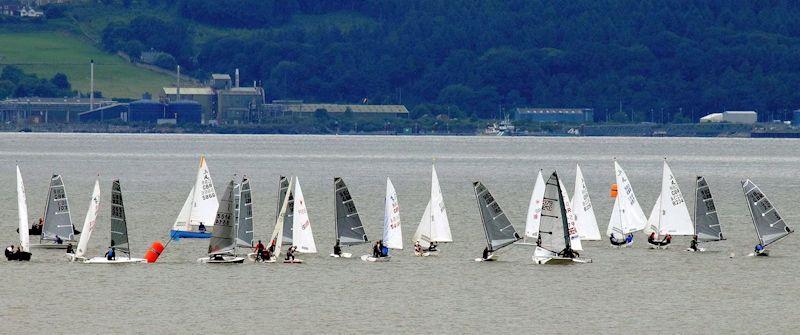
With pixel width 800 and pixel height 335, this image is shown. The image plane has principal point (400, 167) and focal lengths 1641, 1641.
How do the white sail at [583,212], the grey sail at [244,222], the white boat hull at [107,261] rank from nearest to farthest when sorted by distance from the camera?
the white boat hull at [107,261] → the grey sail at [244,222] → the white sail at [583,212]

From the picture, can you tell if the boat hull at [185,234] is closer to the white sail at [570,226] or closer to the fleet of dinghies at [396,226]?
the fleet of dinghies at [396,226]

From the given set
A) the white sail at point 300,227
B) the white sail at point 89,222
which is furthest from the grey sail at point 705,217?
the white sail at point 89,222

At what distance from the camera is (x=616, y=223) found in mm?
97500

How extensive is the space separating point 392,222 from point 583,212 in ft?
50.0

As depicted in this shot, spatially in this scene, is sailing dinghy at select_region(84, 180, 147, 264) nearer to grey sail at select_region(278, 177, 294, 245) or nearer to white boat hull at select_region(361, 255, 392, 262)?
grey sail at select_region(278, 177, 294, 245)

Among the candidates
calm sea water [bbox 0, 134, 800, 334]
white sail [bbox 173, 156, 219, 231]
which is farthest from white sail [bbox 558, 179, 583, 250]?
white sail [bbox 173, 156, 219, 231]

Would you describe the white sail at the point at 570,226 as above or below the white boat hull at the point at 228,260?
above

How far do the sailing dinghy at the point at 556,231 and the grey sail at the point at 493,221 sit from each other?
171 cm

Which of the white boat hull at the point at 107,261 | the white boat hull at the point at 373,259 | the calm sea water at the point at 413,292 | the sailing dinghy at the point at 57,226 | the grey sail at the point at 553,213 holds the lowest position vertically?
the calm sea water at the point at 413,292

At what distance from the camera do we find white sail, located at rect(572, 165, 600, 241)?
94.9m

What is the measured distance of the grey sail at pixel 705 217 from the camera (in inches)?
3546

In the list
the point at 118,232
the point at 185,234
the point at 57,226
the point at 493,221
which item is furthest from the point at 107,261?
the point at 493,221

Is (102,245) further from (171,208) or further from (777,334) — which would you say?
(777,334)

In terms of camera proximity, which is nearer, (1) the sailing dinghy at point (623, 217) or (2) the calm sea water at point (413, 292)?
(2) the calm sea water at point (413, 292)
